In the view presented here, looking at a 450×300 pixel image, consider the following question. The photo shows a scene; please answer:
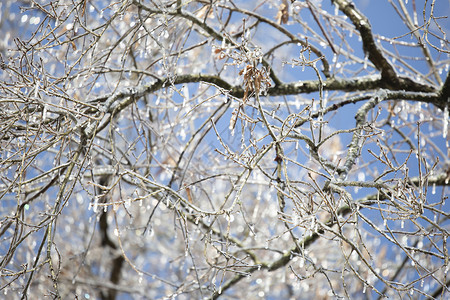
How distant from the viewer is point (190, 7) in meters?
4.74

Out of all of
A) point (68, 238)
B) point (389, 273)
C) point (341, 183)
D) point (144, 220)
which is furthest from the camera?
point (144, 220)

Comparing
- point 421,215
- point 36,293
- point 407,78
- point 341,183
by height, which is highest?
point 407,78

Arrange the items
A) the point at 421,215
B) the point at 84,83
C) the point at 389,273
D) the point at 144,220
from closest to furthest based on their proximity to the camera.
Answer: the point at 421,215 → the point at 84,83 → the point at 389,273 → the point at 144,220

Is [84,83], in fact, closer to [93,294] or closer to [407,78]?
[407,78]

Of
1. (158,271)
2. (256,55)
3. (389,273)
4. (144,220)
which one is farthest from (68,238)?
(256,55)

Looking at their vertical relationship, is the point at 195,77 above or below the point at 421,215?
above

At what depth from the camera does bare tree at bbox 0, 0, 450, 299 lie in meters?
A: 2.77

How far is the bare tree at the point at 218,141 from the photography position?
9.09 feet

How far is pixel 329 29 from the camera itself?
4805 millimetres

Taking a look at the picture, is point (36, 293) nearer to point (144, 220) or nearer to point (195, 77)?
point (144, 220)

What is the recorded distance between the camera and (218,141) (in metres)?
3.92

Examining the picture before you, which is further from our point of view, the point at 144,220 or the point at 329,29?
the point at 144,220

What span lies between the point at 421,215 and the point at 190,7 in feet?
10.1

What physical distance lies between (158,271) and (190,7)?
6292 millimetres
